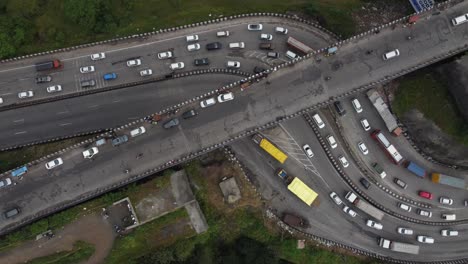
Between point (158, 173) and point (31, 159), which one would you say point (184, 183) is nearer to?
point (158, 173)

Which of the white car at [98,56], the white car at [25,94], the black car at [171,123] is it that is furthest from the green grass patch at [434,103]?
the white car at [25,94]

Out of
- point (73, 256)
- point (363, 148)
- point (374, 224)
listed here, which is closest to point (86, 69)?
point (73, 256)

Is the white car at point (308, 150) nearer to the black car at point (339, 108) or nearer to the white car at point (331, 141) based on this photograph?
the white car at point (331, 141)

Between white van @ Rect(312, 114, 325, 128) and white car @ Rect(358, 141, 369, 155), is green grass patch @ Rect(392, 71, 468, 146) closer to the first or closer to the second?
white car @ Rect(358, 141, 369, 155)

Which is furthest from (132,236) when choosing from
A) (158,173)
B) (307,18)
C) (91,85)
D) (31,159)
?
(307,18)

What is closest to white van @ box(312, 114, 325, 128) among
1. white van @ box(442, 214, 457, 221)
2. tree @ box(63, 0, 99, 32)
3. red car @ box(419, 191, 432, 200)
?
red car @ box(419, 191, 432, 200)

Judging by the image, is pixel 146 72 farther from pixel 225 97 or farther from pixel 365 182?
pixel 365 182
